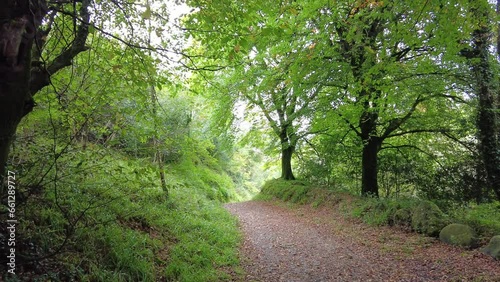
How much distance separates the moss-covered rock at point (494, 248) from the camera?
212 inches

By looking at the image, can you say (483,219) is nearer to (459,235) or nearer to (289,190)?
(459,235)

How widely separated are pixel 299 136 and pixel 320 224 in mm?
5390

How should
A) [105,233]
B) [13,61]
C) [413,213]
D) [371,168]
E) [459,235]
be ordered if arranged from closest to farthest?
[13,61], [105,233], [459,235], [413,213], [371,168]

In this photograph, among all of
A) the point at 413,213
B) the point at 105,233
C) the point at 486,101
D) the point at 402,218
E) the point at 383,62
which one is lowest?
the point at 105,233

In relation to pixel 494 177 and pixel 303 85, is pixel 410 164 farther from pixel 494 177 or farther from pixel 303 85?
pixel 303 85

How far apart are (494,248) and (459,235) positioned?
802 mm

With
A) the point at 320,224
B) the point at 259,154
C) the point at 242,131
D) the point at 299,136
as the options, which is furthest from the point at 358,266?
the point at 259,154

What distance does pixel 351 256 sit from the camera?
630 cm

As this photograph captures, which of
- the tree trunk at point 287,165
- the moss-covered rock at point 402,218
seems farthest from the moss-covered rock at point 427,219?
the tree trunk at point 287,165

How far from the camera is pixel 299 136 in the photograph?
14.0 metres

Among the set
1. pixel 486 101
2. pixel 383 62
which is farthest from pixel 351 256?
pixel 486 101

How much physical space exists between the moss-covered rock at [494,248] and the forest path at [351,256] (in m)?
0.14

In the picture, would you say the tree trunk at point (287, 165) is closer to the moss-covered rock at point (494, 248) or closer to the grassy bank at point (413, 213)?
the grassy bank at point (413, 213)

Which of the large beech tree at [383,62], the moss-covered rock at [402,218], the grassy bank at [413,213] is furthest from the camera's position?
the moss-covered rock at [402,218]
